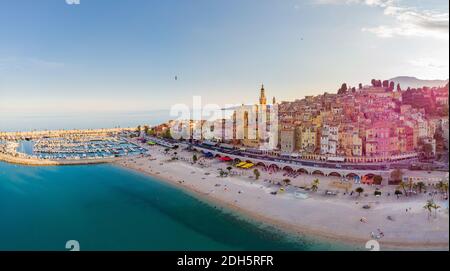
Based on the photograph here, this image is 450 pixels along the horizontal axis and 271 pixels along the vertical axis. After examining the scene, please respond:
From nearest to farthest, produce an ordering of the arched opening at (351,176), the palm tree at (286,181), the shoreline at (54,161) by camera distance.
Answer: the palm tree at (286,181)
the arched opening at (351,176)
the shoreline at (54,161)

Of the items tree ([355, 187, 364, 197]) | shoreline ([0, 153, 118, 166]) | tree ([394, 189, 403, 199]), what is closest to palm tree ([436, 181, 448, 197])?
tree ([394, 189, 403, 199])

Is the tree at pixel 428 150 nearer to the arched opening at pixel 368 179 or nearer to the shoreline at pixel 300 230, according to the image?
the arched opening at pixel 368 179

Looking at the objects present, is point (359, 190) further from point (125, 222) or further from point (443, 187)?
point (125, 222)

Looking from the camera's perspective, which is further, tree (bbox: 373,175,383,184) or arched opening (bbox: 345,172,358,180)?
arched opening (bbox: 345,172,358,180)

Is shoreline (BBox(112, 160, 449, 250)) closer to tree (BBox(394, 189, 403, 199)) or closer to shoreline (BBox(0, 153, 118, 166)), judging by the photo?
tree (BBox(394, 189, 403, 199))

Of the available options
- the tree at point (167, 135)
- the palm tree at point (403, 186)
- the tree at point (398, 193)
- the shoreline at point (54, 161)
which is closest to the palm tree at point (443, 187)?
the palm tree at point (403, 186)

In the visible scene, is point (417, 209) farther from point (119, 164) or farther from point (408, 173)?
point (119, 164)
